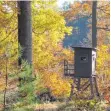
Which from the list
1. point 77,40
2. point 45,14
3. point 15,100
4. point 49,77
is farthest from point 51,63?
point 77,40

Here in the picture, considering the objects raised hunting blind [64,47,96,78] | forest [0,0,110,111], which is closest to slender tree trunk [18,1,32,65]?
forest [0,0,110,111]

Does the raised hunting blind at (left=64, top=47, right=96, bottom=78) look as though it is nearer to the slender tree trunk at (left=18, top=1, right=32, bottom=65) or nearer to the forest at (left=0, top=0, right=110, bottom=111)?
the forest at (left=0, top=0, right=110, bottom=111)

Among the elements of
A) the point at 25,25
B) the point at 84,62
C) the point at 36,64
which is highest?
the point at 25,25

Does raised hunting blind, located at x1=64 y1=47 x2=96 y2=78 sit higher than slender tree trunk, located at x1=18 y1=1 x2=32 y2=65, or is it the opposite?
slender tree trunk, located at x1=18 y1=1 x2=32 y2=65

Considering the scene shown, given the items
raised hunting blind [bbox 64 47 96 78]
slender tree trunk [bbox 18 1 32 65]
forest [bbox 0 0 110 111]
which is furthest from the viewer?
raised hunting blind [bbox 64 47 96 78]

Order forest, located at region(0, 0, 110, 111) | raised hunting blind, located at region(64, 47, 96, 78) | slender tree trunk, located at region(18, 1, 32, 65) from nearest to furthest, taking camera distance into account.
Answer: forest, located at region(0, 0, 110, 111), slender tree trunk, located at region(18, 1, 32, 65), raised hunting blind, located at region(64, 47, 96, 78)

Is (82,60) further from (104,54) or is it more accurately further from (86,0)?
(86,0)

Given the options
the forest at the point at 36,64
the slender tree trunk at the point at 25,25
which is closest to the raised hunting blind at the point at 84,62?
the forest at the point at 36,64

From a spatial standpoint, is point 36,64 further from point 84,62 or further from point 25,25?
point 25,25

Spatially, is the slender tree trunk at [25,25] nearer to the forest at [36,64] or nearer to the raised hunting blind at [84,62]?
the forest at [36,64]

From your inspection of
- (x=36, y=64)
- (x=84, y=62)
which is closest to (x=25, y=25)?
(x=84, y=62)

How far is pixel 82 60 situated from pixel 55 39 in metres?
3.58

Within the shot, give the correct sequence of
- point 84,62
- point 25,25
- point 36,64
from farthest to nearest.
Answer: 1. point 36,64
2. point 84,62
3. point 25,25

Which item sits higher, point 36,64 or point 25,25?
point 25,25
